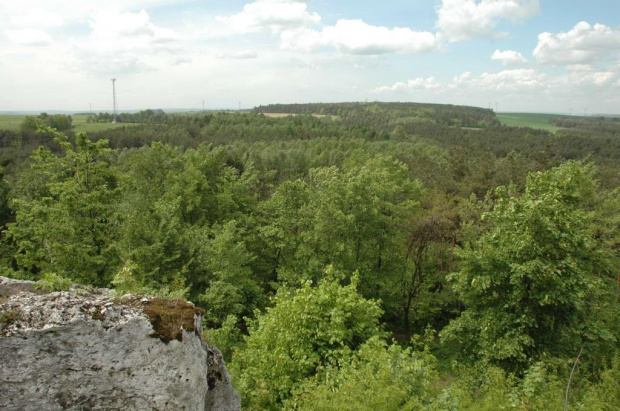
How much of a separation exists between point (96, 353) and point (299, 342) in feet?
28.5

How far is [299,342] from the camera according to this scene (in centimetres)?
1463

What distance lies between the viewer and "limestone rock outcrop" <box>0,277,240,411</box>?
6.77 metres

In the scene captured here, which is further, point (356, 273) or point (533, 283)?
point (356, 273)

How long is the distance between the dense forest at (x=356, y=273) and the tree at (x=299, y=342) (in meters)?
0.08

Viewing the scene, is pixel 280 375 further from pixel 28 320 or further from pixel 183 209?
pixel 183 209

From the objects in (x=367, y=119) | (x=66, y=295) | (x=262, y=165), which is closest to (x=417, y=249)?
(x=66, y=295)

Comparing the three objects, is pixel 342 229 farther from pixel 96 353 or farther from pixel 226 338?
pixel 96 353

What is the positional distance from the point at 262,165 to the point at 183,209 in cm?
4148

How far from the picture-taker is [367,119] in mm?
189750

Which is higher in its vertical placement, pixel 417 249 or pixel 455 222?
pixel 455 222

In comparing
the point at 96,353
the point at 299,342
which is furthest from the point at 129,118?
the point at 96,353

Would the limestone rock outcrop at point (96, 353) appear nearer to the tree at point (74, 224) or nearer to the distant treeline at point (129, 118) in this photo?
the tree at point (74, 224)

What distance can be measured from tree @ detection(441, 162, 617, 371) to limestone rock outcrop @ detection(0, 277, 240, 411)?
11378 millimetres

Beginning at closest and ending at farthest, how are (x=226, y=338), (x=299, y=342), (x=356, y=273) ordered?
(x=299, y=342), (x=226, y=338), (x=356, y=273)
